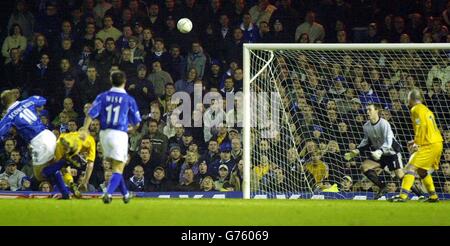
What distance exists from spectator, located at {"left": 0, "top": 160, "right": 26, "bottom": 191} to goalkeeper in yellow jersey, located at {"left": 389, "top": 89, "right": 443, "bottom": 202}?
235 inches

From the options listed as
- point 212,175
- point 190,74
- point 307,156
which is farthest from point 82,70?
point 307,156

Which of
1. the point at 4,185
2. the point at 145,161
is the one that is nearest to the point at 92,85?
the point at 145,161

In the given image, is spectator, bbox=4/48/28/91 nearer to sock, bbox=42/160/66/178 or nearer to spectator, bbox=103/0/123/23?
spectator, bbox=103/0/123/23

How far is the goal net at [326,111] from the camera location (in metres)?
14.0

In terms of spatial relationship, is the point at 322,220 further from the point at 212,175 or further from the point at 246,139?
the point at 212,175

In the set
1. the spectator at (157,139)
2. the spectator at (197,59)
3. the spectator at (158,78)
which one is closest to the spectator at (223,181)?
the spectator at (157,139)

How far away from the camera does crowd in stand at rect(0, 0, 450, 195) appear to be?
47.4 ft

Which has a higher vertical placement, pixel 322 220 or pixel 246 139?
pixel 246 139

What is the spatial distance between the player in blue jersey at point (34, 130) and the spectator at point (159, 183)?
3.24 m

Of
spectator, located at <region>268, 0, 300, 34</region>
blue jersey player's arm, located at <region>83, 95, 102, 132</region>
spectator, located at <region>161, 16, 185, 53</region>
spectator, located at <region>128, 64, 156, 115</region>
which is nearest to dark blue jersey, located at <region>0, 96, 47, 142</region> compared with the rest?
blue jersey player's arm, located at <region>83, 95, 102, 132</region>

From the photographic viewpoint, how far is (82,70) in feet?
51.8

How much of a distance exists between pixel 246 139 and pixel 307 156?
2.21 meters

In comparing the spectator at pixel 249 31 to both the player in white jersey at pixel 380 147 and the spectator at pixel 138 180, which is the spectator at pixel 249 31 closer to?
the spectator at pixel 138 180

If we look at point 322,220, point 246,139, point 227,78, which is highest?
point 227,78
